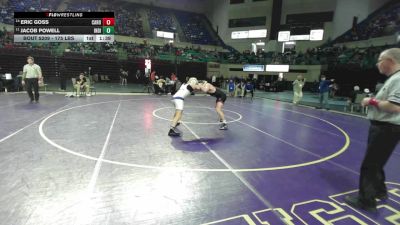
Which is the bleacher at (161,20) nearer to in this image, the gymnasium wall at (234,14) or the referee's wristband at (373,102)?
the gymnasium wall at (234,14)

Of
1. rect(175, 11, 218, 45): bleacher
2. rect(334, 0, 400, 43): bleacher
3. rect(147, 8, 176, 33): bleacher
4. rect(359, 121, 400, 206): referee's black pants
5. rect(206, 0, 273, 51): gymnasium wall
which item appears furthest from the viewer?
rect(175, 11, 218, 45): bleacher

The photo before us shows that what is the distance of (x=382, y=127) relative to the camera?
3.11 m

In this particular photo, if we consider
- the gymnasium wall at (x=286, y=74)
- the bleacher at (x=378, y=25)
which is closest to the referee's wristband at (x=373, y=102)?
the bleacher at (x=378, y=25)

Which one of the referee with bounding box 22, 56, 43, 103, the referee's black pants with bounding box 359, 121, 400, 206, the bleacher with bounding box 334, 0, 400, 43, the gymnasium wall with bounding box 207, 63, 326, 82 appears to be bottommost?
the referee's black pants with bounding box 359, 121, 400, 206

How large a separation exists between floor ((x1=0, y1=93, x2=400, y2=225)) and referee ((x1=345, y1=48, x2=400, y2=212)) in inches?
11.1

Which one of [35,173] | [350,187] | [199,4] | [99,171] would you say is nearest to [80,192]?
[99,171]

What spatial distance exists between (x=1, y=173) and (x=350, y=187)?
5.48 metres

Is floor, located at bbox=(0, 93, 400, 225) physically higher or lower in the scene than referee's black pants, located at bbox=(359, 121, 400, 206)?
lower

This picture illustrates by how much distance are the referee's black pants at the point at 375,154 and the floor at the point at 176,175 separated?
0.28 meters

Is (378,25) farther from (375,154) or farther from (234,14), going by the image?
(375,154)

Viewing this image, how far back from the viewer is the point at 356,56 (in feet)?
69.3

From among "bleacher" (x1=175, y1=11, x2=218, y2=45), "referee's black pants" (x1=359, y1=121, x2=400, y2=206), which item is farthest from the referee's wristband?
"bleacher" (x1=175, y1=11, x2=218, y2=45)

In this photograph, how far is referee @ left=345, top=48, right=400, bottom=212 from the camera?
2.97 m

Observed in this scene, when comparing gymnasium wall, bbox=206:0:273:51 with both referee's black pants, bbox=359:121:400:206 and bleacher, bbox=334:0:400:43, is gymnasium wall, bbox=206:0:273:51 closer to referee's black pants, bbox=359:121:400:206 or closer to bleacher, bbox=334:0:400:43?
bleacher, bbox=334:0:400:43
